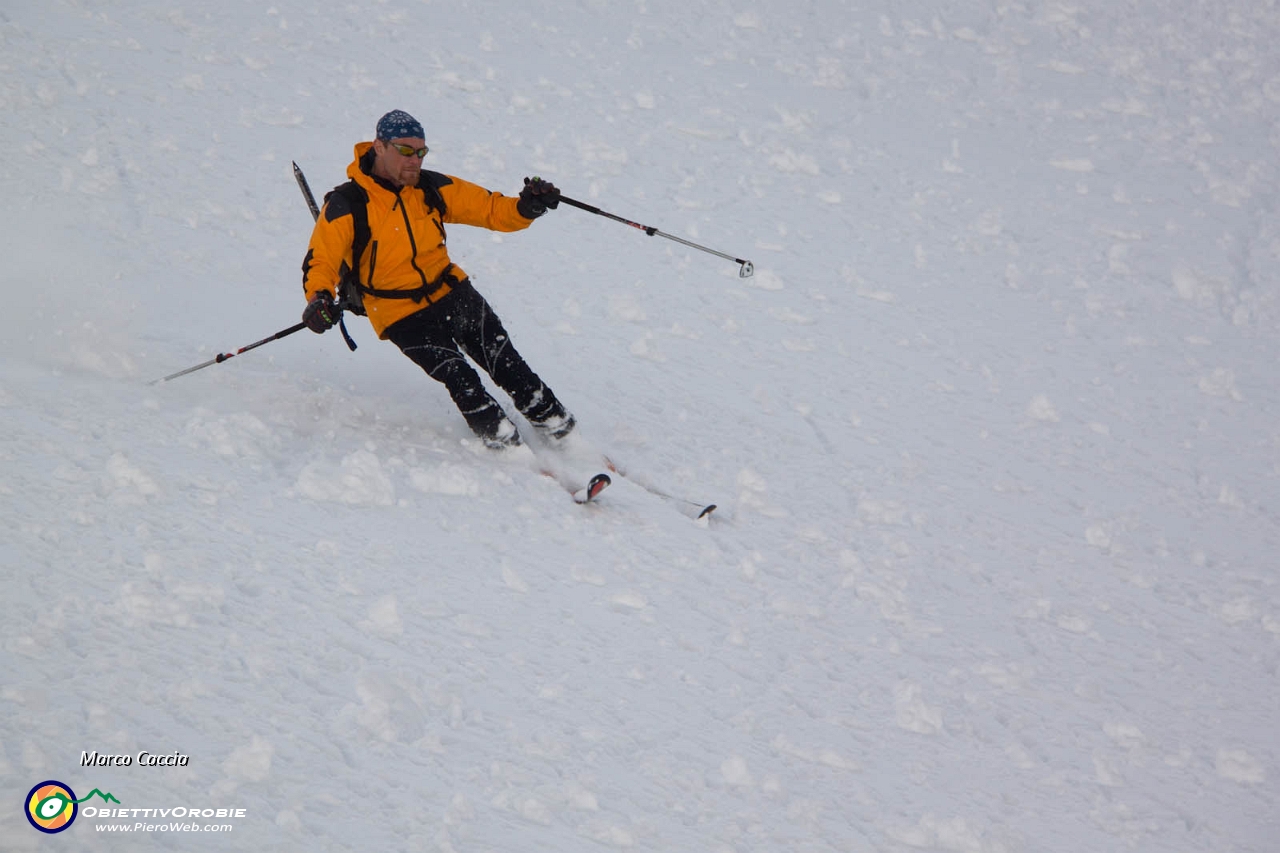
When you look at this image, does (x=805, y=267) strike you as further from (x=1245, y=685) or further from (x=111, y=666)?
(x=111, y=666)

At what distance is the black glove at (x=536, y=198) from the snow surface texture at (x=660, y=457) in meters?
1.38

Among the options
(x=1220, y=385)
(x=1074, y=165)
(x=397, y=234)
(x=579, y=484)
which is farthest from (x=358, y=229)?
(x=1074, y=165)

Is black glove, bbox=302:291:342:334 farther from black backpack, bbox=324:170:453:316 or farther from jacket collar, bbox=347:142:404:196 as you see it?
jacket collar, bbox=347:142:404:196

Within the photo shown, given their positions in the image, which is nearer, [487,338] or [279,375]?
[487,338]

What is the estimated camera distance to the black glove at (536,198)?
5539mm

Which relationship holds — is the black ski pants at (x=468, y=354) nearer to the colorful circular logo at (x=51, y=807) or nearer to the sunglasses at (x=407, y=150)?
the sunglasses at (x=407, y=150)

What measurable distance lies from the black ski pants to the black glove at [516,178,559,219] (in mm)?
523

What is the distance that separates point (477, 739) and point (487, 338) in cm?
257

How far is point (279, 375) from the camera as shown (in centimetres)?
617

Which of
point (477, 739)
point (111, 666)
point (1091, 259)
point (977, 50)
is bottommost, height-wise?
point (111, 666)

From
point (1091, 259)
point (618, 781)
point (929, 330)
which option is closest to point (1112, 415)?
point (929, 330)

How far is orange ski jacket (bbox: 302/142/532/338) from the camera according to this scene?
5090 mm

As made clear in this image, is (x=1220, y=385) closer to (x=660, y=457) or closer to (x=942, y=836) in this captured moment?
(x=660, y=457)

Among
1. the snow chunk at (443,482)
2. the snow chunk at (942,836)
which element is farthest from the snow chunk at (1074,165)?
the snow chunk at (942,836)
